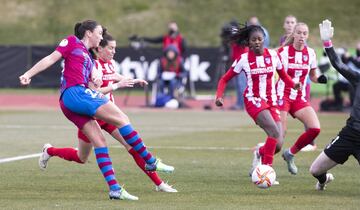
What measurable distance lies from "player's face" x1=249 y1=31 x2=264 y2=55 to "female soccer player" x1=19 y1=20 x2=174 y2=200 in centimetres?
254

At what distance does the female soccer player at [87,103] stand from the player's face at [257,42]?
254 centimetres

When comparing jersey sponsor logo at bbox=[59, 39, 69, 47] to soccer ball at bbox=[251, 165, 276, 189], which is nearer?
jersey sponsor logo at bbox=[59, 39, 69, 47]

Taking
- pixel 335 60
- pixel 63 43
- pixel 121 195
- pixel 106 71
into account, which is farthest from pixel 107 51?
pixel 335 60

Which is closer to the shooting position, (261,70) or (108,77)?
(108,77)

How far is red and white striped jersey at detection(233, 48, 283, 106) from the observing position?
12.8 m

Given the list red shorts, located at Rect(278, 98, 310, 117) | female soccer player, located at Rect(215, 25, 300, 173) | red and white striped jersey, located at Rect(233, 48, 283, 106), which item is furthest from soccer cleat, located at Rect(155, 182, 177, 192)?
red shorts, located at Rect(278, 98, 310, 117)

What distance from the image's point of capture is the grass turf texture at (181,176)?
34.3ft

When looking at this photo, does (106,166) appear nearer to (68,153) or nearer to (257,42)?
(68,153)

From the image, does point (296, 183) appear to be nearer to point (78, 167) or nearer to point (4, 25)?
point (78, 167)

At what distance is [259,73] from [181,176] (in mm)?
1742

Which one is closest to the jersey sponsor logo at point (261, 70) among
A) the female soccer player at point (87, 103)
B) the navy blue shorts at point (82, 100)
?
the female soccer player at point (87, 103)

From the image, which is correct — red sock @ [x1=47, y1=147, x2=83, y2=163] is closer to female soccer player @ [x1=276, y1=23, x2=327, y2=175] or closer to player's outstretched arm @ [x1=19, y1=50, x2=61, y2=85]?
player's outstretched arm @ [x1=19, y1=50, x2=61, y2=85]

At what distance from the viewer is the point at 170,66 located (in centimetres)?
2911

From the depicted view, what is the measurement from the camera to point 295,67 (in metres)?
14.2
